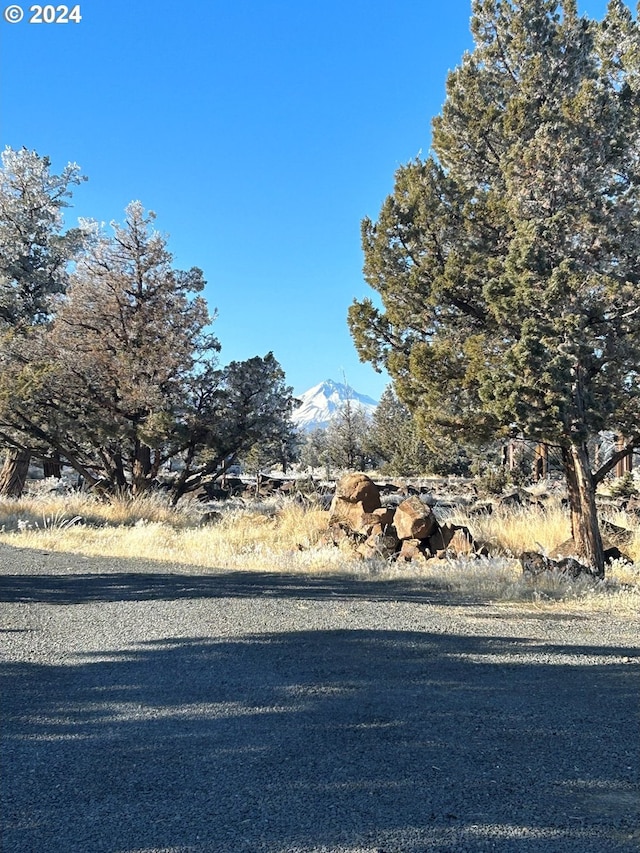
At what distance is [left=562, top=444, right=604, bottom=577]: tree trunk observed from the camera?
9.63 metres

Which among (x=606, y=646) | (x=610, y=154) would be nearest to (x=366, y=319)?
(x=610, y=154)

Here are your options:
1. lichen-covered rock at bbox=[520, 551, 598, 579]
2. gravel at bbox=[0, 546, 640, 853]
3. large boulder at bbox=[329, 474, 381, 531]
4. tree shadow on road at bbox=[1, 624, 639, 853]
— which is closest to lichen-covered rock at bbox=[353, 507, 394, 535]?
large boulder at bbox=[329, 474, 381, 531]

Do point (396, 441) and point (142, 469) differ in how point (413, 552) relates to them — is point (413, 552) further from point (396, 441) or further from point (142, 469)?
point (396, 441)

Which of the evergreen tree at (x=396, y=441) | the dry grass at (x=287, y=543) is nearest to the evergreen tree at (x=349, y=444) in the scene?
the evergreen tree at (x=396, y=441)

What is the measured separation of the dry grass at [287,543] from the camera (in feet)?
25.0

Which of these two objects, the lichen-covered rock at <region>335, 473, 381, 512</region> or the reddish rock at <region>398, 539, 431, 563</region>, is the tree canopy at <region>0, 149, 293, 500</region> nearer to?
the lichen-covered rock at <region>335, 473, 381, 512</region>

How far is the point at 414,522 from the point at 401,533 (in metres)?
0.35

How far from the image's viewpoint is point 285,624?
574cm

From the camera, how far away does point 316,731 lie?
3.35 m

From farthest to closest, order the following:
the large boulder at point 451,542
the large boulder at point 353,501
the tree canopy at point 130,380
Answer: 1. the tree canopy at point 130,380
2. the large boulder at point 353,501
3. the large boulder at point 451,542

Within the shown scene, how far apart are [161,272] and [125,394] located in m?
3.49

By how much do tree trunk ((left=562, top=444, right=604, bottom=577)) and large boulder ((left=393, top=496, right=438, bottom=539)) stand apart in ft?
7.39

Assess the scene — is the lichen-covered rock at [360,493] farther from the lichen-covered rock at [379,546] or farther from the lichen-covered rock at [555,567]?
the lichen-covered rock at [555,567]

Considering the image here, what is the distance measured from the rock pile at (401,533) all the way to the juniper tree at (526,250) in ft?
5.49
